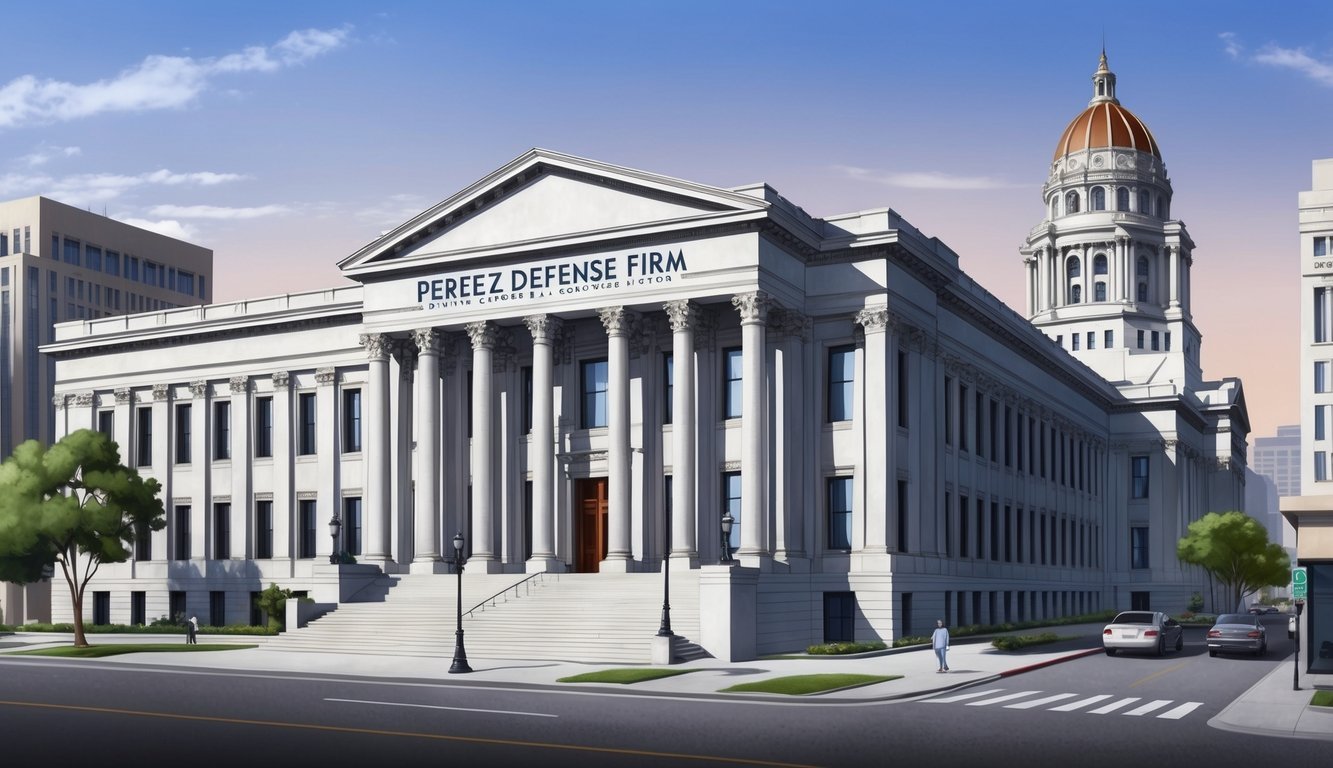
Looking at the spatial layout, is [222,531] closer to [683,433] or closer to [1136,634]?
[683,433]

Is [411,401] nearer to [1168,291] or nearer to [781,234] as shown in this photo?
[781,234]

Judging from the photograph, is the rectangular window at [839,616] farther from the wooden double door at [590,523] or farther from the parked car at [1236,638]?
the parked car at [1236,638]

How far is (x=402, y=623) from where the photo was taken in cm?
5041

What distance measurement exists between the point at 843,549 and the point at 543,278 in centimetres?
1545

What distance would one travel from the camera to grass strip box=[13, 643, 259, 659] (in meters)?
50.7

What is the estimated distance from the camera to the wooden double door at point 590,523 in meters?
57.9

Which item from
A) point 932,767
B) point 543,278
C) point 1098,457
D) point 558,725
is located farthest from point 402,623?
point 1098,457

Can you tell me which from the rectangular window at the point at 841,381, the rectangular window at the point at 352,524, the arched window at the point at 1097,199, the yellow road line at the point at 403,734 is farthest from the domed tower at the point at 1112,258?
the yellow road line at the point at 403,734

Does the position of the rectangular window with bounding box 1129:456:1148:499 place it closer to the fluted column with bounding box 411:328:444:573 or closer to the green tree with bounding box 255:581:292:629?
the fluted column with bounding box 411:328:444:573

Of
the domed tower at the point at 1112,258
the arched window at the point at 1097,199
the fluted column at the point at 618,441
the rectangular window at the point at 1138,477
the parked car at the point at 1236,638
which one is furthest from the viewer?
the arched window at the point at 1097,199

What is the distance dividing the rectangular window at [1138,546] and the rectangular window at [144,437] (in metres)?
67.9

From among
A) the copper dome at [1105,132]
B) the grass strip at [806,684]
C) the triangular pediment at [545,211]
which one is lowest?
the grass strip at [806,684]

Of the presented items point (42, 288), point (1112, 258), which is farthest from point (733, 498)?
point (42, 288)

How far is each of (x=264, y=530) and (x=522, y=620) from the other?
2380 centimetres
